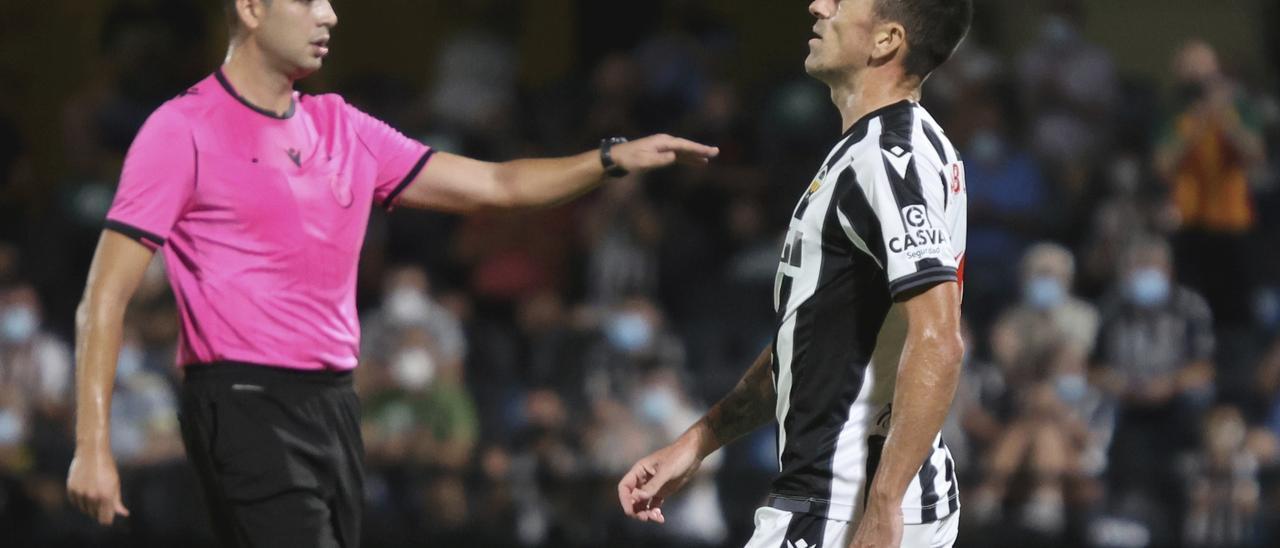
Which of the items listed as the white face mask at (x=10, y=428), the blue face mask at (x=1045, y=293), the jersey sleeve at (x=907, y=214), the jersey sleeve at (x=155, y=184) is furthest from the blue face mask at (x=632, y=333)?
the jersey sleeve at (x=907, y=214)

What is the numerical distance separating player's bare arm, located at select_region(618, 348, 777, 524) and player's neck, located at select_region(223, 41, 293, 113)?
131cm

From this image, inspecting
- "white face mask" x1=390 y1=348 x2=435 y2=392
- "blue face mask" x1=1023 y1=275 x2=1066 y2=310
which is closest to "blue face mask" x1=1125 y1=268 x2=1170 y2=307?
"blue face mask" x1=1023 y1=275 x2=1066 y2=310

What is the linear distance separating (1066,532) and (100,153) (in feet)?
23.1

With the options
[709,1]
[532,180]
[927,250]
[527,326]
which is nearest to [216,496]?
[532,180]

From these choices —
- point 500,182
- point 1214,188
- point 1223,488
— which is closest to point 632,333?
point 1223,488

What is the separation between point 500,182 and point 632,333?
5431 mm

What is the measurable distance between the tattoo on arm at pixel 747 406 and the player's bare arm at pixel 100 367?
1.42 m

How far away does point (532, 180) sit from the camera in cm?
472

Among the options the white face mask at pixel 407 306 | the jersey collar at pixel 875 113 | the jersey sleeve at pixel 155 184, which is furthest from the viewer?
the white face mask at pixel 407 306

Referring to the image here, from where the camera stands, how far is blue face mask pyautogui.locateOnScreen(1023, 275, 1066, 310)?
32.0ft

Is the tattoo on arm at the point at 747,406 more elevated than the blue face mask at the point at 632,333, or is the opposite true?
the blue face mask at the point at 632,333

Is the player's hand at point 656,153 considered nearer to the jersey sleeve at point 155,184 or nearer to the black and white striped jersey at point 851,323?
the black and white striped jersey at point 851,323

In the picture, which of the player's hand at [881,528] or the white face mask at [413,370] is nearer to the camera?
the player's hand at [881,528]

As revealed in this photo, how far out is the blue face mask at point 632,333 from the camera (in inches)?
398
